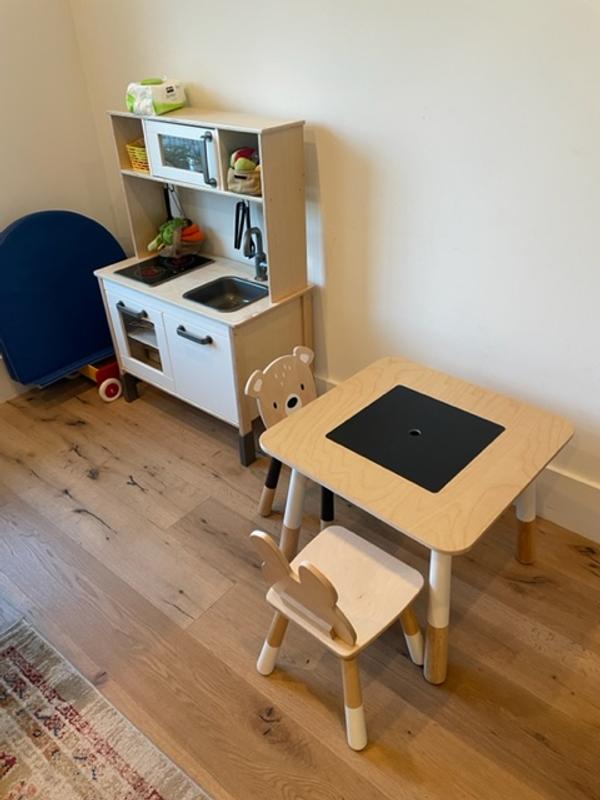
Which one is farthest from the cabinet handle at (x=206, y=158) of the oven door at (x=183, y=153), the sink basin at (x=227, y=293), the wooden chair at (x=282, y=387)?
the wooden chair at (x=282, y=387)

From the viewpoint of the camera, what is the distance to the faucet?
2375mm

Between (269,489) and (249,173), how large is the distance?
Result: 43.8 inches

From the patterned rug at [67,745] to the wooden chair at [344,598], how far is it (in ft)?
1.21

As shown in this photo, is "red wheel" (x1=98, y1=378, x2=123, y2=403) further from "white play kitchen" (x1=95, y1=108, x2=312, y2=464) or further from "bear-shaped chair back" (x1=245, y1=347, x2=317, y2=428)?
"bear-shaped chair back" (x1=245, y1=347, x2=317, y2=428)

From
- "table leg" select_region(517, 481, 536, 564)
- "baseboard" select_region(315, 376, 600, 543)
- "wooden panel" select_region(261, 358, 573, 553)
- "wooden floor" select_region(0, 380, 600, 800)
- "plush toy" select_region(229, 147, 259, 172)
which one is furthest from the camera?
"plush toy" select_region(229, 147, 259, 172)

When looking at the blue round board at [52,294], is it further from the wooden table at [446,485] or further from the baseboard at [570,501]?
the baseboard at [570,501]

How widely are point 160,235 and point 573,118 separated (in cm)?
176

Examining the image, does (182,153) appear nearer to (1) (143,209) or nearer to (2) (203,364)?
(1) (143,209)

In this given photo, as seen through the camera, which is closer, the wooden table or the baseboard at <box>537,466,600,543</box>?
the wooden table

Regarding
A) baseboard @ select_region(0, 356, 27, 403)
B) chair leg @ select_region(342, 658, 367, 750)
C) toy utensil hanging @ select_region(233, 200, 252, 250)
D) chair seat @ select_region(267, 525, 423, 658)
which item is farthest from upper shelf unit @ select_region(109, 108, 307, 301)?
chair leg @ select_region(342, 658, 367, 750)

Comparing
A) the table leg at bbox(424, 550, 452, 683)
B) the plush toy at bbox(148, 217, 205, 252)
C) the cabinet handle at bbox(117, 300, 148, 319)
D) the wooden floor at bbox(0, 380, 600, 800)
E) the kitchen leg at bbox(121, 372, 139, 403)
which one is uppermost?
the plush toy at bbox(148, 217, 205, 252)

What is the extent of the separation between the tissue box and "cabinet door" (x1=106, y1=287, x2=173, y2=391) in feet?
2.33

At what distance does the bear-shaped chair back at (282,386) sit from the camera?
182 cm

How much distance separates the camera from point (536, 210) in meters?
1.75
